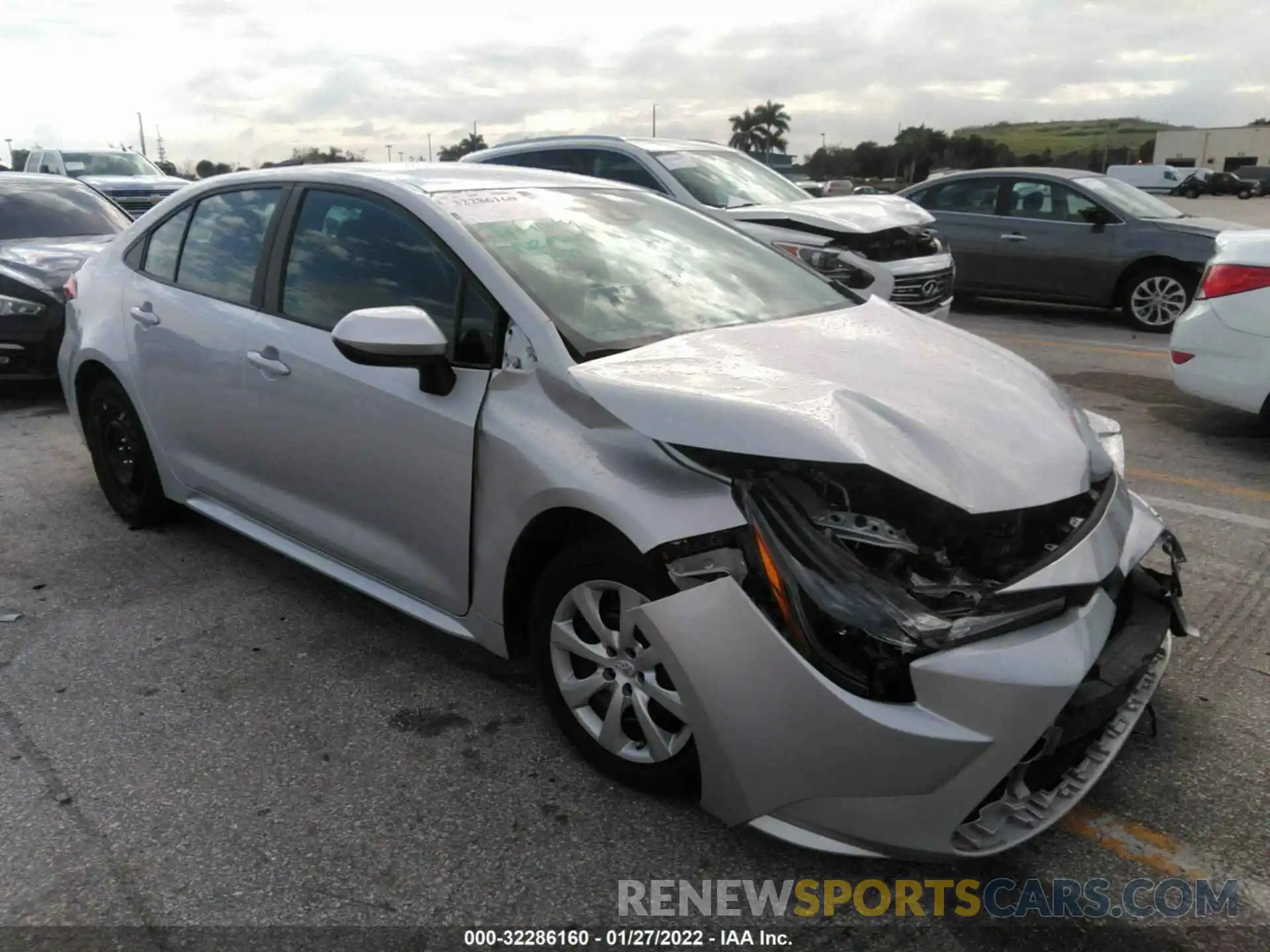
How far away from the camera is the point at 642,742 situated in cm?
256

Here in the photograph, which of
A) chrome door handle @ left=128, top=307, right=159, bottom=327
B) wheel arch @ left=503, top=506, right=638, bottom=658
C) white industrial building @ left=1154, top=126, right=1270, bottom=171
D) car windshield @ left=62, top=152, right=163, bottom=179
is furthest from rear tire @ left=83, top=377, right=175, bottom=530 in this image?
white industrial building @ left=1154, top=126, right=1270, bottom=171

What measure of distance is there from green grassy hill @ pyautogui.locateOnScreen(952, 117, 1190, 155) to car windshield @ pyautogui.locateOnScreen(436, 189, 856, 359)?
10107 cm

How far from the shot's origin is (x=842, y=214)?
7.61m

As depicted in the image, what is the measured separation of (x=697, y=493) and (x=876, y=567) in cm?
44

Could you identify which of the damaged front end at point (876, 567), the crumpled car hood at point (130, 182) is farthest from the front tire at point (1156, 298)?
the crumpled car hood at point (130, 182)

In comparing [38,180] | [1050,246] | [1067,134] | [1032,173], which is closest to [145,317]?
[38,180]

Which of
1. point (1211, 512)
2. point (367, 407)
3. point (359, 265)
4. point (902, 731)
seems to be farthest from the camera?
point (1211, 512)

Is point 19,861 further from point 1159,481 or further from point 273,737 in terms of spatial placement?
point 1159,481

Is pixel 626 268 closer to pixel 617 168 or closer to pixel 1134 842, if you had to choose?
pixel 1134 842

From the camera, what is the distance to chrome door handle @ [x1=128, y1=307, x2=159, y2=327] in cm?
407

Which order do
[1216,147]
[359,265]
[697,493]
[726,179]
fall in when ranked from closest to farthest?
[697,493] → [359,265] → [726,179] → [1216,147]

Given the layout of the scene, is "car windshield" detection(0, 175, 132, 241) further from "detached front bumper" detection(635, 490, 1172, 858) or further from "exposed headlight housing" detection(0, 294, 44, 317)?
"detached front bumper" detection(635, 490, 1172, 858)

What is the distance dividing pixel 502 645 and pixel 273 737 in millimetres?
744

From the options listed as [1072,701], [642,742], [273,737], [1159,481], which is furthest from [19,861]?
[1159,481]
